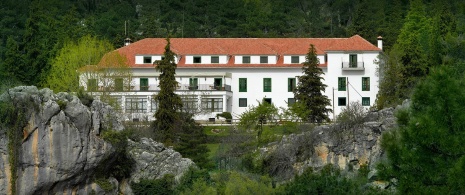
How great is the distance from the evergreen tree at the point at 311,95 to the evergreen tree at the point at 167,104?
735cm

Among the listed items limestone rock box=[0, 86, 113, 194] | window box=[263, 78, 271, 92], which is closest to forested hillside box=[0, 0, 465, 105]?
window box=[263, 78, 271, 92]

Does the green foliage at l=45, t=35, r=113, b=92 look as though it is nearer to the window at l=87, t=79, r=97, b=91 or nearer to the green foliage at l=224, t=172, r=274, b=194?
the window at l=87, t=79, r=97, b=91

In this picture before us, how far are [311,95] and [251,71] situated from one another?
11.0 meters

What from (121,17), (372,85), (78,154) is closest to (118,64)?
(372,85)

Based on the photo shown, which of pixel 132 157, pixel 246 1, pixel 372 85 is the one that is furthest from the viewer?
pixel 246 1

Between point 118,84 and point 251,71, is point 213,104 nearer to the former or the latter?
point 251,71

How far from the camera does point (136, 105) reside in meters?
81.9

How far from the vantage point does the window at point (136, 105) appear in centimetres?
8156

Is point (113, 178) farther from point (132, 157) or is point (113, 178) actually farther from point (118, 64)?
point (118, 64)

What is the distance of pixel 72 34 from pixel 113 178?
32.6m

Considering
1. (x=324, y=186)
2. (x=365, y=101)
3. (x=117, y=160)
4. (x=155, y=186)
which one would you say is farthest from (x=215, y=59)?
(x=324, y=186)

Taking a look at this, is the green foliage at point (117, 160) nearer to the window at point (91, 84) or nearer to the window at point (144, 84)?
the window at point (91, 84)

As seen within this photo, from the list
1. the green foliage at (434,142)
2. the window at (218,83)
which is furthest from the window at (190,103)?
the green foliage at (434,142)

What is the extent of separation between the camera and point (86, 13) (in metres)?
119
